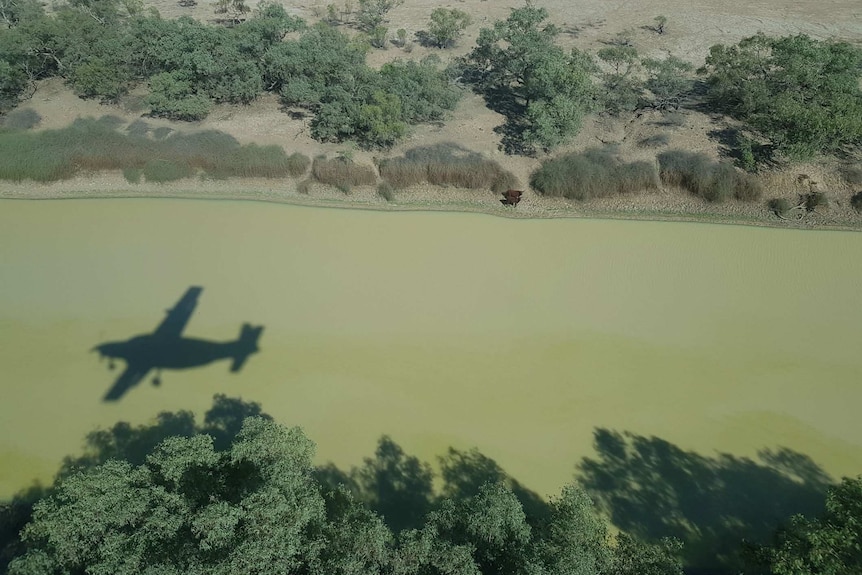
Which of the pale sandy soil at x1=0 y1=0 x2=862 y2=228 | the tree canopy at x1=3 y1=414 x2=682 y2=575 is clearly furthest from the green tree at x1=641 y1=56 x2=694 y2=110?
the tree canopy at x1=3 y1=414 x2=682 y2=575

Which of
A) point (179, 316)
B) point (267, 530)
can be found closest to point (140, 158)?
point (179, 316)

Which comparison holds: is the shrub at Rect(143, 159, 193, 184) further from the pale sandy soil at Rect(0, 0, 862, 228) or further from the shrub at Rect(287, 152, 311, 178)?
the shrub at Rect(287, 152, 311, 178)

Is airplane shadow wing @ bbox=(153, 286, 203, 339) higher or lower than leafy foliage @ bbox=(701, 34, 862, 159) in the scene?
lower

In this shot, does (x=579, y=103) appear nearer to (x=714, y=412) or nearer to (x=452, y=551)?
(x=714, y=412)

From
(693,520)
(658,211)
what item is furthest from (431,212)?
(693,520)

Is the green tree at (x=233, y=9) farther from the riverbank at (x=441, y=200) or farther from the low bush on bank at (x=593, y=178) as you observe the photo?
the low bush on bank at (x=593, y=178)

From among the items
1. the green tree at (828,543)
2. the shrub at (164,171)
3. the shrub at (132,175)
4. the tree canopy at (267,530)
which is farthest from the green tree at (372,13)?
the green tree at (828,543)
